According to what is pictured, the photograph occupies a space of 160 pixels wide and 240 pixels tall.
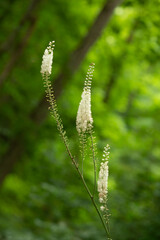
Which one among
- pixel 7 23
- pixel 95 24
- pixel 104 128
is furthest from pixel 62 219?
pixel 7 23

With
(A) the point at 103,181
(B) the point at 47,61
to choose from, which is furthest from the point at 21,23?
(A) the point at 103,181

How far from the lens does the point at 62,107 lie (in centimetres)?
811

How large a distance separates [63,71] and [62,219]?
3.04m

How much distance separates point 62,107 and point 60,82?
1047 mm

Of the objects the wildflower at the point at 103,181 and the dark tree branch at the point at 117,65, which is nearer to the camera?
the wildflower at the point at 103,181

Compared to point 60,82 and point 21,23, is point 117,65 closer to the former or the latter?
point 60,82

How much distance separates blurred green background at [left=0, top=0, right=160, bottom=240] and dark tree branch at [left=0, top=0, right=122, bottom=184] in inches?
0.8

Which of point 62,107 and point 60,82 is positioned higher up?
point 62,107

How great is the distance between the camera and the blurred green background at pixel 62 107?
6070mm

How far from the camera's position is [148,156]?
13.7 m

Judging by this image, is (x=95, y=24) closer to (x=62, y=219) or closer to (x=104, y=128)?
(x=104, y=128)

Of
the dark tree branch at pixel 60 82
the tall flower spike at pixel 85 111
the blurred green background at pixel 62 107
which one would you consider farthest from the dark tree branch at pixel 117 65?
the tall flower spike at pixel 85 111

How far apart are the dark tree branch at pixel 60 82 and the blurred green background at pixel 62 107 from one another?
19 millimetres

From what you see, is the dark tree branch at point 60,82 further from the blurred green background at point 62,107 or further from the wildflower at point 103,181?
the wildflower at point 103,181
